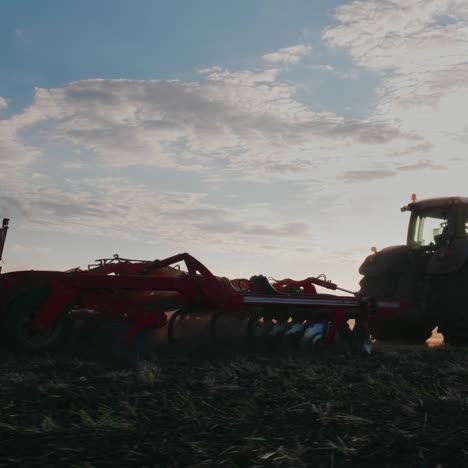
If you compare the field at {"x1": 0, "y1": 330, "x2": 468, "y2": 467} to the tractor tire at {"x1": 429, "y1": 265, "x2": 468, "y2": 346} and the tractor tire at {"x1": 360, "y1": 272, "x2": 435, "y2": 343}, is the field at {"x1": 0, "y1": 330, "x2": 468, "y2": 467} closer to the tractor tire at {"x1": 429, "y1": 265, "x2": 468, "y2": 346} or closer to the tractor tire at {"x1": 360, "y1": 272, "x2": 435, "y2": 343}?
the tractor tire at {"x1": 429, "y1": 265, "x2": 468, "y2": 346}

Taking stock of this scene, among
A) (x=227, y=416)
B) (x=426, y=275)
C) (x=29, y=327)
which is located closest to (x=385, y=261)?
(x=426, y=275)

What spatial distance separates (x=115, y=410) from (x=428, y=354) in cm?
503

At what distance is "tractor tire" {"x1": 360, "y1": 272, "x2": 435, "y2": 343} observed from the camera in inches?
388

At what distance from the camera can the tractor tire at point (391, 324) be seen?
9867mm

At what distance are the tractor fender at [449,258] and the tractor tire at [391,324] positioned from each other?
77cm

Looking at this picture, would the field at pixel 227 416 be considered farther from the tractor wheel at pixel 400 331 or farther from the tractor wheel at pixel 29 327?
the tractor wheel at pixel 400 331

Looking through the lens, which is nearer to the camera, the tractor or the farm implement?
the farm implement

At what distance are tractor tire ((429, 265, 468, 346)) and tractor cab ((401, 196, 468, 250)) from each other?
55 centimetres

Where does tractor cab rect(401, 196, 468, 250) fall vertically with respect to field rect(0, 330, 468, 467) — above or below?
above

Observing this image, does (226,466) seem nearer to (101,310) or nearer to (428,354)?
(101,310)

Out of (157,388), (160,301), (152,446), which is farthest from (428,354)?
(152,446)

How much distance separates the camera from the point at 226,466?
9.04 ft

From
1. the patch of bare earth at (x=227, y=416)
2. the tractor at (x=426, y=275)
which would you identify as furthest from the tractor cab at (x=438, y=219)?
the patch of bare earth at (x=227, y=416)

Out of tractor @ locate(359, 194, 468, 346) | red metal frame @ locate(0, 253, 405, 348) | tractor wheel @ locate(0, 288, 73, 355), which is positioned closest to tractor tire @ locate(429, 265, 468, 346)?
tractor @ locate(359, 194, 468, 346)
